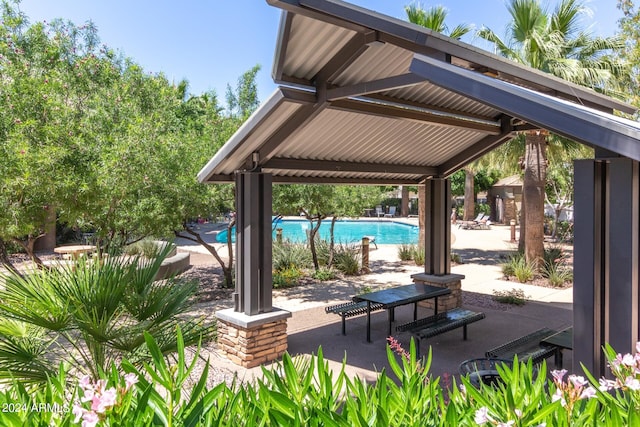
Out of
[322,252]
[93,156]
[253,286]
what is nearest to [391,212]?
[322,252]

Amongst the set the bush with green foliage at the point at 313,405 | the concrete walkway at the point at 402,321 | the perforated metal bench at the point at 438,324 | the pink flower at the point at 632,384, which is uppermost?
the pink flower at the point at 632,384

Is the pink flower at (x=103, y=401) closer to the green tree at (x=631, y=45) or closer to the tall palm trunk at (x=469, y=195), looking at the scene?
the green tree at (x=631, y=45)

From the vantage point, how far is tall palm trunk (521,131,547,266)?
14.2m

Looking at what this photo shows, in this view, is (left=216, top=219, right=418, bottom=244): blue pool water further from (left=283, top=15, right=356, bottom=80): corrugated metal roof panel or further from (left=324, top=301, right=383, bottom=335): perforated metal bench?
(left=283, top=15, right=356, bottom=80): corrugated metal roof panel

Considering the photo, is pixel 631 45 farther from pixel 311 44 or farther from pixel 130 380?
pixel 130 380

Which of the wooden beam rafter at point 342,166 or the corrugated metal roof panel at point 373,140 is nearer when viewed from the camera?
the corrugated metal roof panel at point 373,140

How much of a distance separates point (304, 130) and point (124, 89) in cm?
579

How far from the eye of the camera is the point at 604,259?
3812mm

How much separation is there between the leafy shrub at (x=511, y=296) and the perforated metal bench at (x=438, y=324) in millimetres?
3495

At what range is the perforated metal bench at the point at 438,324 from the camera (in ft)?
23.8

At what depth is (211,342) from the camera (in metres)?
8.25

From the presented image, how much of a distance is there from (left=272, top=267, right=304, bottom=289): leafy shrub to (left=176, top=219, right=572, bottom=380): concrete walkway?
546mm

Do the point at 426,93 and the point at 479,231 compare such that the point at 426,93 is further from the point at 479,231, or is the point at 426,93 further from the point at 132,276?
the point at 479,231

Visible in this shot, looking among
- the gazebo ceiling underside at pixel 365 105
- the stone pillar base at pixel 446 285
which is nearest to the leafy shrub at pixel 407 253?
the stone pillar base at pixel 446 285
